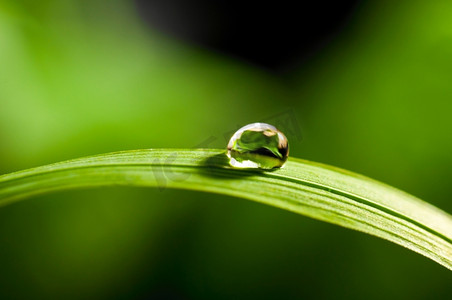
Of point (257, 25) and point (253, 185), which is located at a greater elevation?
point (257, 25)

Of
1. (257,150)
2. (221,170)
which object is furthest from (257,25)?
(221,170)

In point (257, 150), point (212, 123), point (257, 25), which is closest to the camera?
point (257, 150)

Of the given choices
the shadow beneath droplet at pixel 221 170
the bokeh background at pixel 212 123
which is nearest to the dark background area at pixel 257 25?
the bokeh background at pixel 212 123

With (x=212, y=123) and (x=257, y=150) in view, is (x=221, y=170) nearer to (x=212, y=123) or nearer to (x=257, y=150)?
(x=257, y=150)

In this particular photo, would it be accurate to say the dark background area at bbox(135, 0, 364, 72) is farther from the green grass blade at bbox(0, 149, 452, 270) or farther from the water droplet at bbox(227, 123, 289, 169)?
the green grass blade at bbox(0, 149, 452, 270)

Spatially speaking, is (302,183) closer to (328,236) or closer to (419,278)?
(328,236)

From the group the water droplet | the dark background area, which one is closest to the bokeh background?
the dark background area

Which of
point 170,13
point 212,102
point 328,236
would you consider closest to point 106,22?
point 170,13

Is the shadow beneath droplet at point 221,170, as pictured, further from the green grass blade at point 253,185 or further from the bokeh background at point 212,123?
the bokeh background at point 212,123
